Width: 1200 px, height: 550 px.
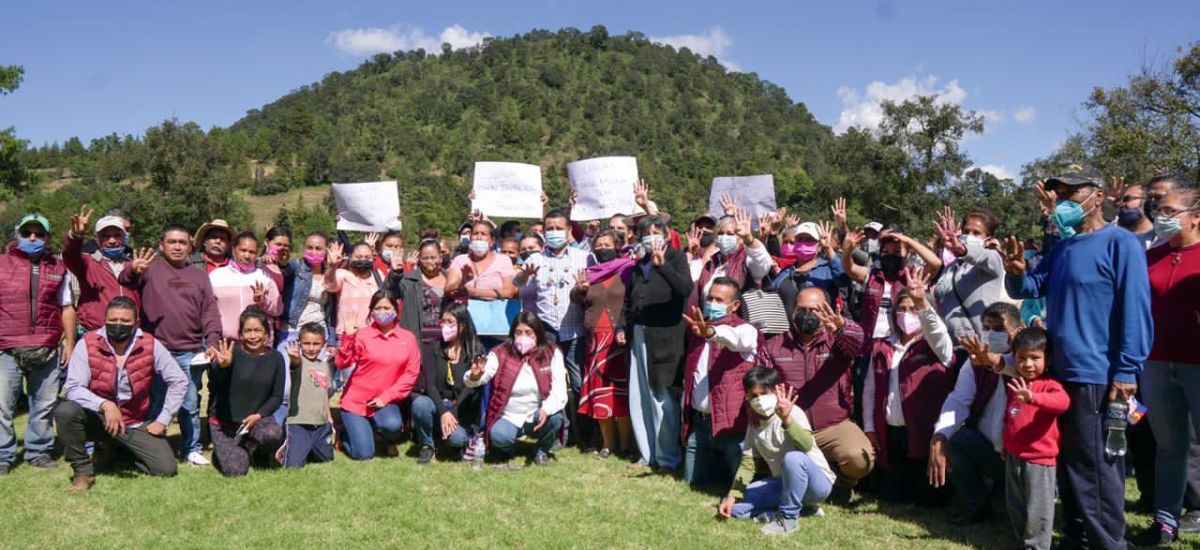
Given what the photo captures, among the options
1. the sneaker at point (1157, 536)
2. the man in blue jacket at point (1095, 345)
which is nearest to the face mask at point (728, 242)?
the man in blue jacket at point (1095, 345)

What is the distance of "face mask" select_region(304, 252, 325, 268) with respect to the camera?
8570mm

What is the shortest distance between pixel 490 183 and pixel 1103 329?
7.22 metres

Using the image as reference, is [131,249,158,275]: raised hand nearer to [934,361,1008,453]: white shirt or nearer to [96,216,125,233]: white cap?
[96,216,125,233]: white cap

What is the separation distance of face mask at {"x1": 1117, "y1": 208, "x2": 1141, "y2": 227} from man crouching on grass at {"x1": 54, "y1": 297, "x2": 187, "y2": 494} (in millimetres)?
7704

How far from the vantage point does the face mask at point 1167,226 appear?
5.04 metres

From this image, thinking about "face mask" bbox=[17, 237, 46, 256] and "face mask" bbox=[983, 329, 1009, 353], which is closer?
"face mask" bbox=[983, 329, 1009, 353]

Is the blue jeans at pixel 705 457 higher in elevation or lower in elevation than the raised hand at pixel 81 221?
lower

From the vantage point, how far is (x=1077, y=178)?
16.3ft

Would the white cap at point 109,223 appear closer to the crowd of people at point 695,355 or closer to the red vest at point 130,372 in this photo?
Answer: the crowd of people at point 695,355

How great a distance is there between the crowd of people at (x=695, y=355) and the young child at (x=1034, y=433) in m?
0.02

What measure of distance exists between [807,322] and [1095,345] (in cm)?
197

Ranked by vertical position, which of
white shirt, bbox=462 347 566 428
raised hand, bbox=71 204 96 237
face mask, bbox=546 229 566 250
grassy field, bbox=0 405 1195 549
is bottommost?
grassy field, bbox=0 405 1195 549

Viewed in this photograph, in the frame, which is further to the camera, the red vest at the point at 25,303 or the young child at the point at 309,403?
the young child at the point at 309,403

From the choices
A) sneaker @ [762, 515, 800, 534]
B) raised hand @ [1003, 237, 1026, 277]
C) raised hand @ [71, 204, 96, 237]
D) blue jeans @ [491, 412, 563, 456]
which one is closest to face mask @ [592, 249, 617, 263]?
blue jeans @ [491, 412, 563, 456]
